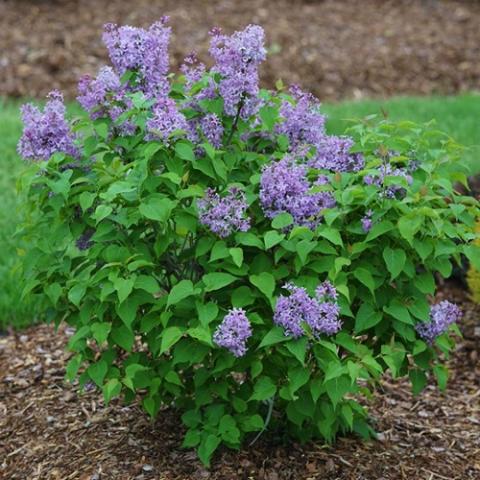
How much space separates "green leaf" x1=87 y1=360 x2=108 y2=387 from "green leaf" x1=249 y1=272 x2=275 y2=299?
Answer: 61 centimetres

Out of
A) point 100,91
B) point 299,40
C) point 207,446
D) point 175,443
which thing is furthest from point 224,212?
point 299,40

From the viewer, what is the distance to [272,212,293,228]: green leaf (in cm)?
287

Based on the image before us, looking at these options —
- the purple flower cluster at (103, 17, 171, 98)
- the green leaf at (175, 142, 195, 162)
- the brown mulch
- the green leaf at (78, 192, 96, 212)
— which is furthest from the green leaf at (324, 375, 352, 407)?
the brown mulch

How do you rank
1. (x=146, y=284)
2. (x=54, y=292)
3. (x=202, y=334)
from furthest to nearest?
(x=54, y=292) < (x=146, y=284) < (x=202, y=334)

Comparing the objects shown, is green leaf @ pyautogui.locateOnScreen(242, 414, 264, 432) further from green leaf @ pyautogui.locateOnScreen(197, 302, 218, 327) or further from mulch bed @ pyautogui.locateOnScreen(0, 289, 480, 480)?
green leaf @ pyautogui.locateOnScreen(197, 302, 218, 327)

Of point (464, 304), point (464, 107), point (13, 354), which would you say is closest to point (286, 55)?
point (464, 107)

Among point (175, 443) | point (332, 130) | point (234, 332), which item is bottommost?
point (332, 130)

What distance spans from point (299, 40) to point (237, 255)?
7921 millimetres

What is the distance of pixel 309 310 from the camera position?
2.81 meters

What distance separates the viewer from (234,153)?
3.15m

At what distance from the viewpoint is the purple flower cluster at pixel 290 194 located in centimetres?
292

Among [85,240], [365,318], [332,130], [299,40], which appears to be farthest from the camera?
Answer: [299,40]

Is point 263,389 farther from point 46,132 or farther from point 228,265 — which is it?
point 46,132

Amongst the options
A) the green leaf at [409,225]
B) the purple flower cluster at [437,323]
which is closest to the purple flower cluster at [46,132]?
the green leaf at [409,225]
